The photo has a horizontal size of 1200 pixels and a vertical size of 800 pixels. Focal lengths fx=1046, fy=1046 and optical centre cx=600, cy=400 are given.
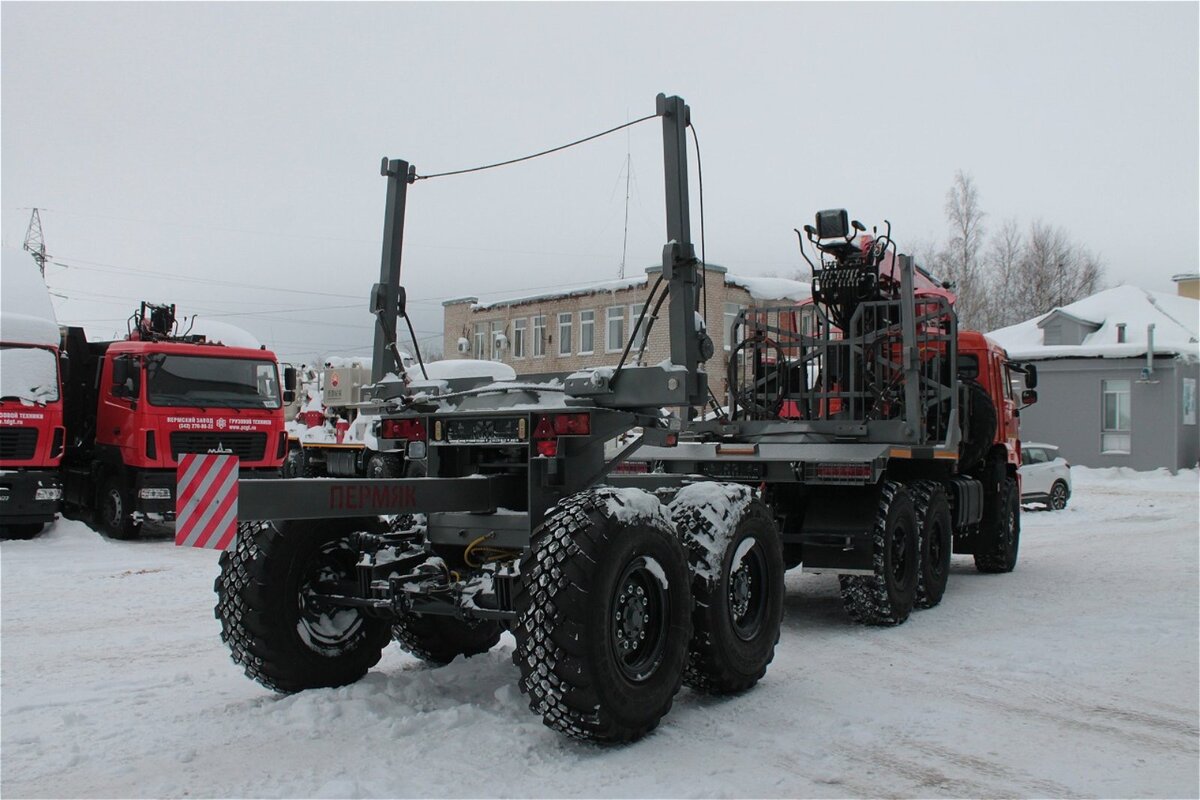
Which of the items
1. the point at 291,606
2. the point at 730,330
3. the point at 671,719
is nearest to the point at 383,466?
the point at 730,330

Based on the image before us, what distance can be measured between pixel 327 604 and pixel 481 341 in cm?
291

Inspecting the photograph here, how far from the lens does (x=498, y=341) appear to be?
812 centimetres

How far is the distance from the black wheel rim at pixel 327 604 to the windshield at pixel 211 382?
9.06m

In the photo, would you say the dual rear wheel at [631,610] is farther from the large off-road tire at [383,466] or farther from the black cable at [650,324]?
the large off-road tire at [383,466]

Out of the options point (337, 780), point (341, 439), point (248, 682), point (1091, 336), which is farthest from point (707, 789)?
point (1091, 336)

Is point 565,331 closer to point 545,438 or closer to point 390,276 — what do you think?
point 390,276

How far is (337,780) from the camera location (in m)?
4.43

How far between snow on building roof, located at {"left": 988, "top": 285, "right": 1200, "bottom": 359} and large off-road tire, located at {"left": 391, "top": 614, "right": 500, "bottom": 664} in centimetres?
3032

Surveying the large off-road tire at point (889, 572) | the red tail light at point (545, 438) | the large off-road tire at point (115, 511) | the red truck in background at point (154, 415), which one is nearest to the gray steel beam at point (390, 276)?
the red tail light at point (545, 438)

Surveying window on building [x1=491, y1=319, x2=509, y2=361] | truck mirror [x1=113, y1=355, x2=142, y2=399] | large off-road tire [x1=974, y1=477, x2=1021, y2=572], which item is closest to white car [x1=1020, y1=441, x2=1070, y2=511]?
large off-road tire [x1=974, y1=477, x2=1021, y2=572]

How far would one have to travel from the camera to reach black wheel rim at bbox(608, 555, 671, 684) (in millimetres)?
5098

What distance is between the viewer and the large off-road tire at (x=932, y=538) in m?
9.28

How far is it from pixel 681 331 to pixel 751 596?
1939 mm

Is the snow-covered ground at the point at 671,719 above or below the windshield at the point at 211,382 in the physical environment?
below
